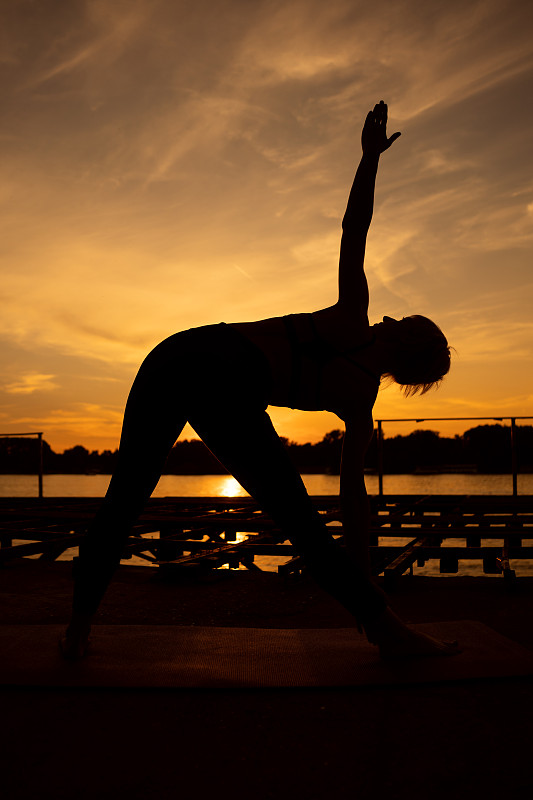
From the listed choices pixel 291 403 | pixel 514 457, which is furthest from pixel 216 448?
pixel 514 457

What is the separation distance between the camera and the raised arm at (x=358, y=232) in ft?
6.43

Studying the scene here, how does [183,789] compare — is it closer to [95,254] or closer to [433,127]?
[433,127]

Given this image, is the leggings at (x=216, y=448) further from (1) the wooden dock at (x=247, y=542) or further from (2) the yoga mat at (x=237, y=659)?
(1) the wooden dock at (x=247, y=542)

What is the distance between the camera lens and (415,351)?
195 centimetres

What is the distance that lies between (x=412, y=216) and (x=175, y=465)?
902 cm

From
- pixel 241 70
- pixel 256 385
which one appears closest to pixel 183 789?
pixel 256 385

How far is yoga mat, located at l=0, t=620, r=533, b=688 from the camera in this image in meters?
1.84

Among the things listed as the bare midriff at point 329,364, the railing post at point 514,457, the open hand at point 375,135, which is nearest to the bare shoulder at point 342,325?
the bare midriff at point 329,364

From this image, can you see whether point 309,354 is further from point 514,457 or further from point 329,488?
point 329,488

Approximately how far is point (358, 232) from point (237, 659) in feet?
5.06

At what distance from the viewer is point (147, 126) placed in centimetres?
664

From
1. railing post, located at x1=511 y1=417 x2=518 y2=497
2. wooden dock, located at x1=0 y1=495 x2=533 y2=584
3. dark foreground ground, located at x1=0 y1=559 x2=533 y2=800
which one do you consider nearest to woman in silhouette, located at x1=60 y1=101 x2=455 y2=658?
dark foreground ground, located at x1=0 y1=559 x2=533 y2=800

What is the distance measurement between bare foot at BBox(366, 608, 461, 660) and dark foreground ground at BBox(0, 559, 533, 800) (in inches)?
6.1

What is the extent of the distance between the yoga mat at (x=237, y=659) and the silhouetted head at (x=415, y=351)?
96 cm
